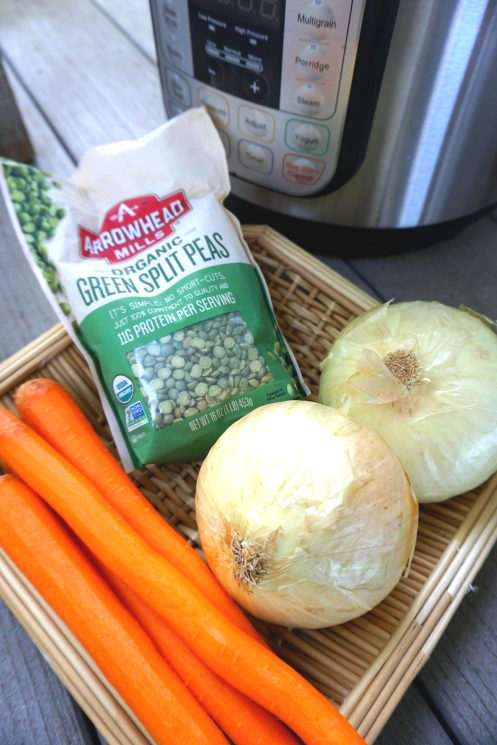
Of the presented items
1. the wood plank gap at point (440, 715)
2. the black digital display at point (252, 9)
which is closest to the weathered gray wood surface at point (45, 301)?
the wood plank gap at point (440, 715)

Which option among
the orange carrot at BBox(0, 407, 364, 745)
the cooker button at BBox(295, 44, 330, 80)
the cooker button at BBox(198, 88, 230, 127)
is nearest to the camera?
the orange carrot at BBox(0, 407, 364, 745)

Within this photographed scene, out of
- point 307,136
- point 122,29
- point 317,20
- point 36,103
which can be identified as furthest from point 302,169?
point 122,29

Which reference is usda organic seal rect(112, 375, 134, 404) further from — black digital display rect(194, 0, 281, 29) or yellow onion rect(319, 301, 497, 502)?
black digital display rect(194, 0, 281, 29)

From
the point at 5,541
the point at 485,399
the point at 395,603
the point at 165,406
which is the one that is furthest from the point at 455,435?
Result: the point at 5,541

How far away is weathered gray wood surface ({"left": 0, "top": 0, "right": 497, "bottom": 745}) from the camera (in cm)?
42

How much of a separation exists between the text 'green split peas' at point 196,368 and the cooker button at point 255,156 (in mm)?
168

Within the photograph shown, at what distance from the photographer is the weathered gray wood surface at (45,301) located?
0.42 metres

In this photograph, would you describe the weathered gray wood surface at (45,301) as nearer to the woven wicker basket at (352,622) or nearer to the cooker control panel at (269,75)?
the woven wicker basket at (352,622)

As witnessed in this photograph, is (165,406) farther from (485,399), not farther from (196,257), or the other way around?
(485,399)

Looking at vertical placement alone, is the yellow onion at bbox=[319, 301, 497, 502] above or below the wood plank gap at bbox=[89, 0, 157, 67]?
below

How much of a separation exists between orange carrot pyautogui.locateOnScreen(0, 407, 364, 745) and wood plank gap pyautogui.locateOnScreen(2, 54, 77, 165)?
501mm

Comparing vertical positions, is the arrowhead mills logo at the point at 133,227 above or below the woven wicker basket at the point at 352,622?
above

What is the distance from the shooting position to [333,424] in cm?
42

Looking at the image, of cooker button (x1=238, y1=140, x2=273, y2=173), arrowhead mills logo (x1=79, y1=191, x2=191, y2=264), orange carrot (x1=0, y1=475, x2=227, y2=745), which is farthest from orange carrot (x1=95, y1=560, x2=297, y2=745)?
cooker button (x1=238, y1=140, x2=273, y2=173)
